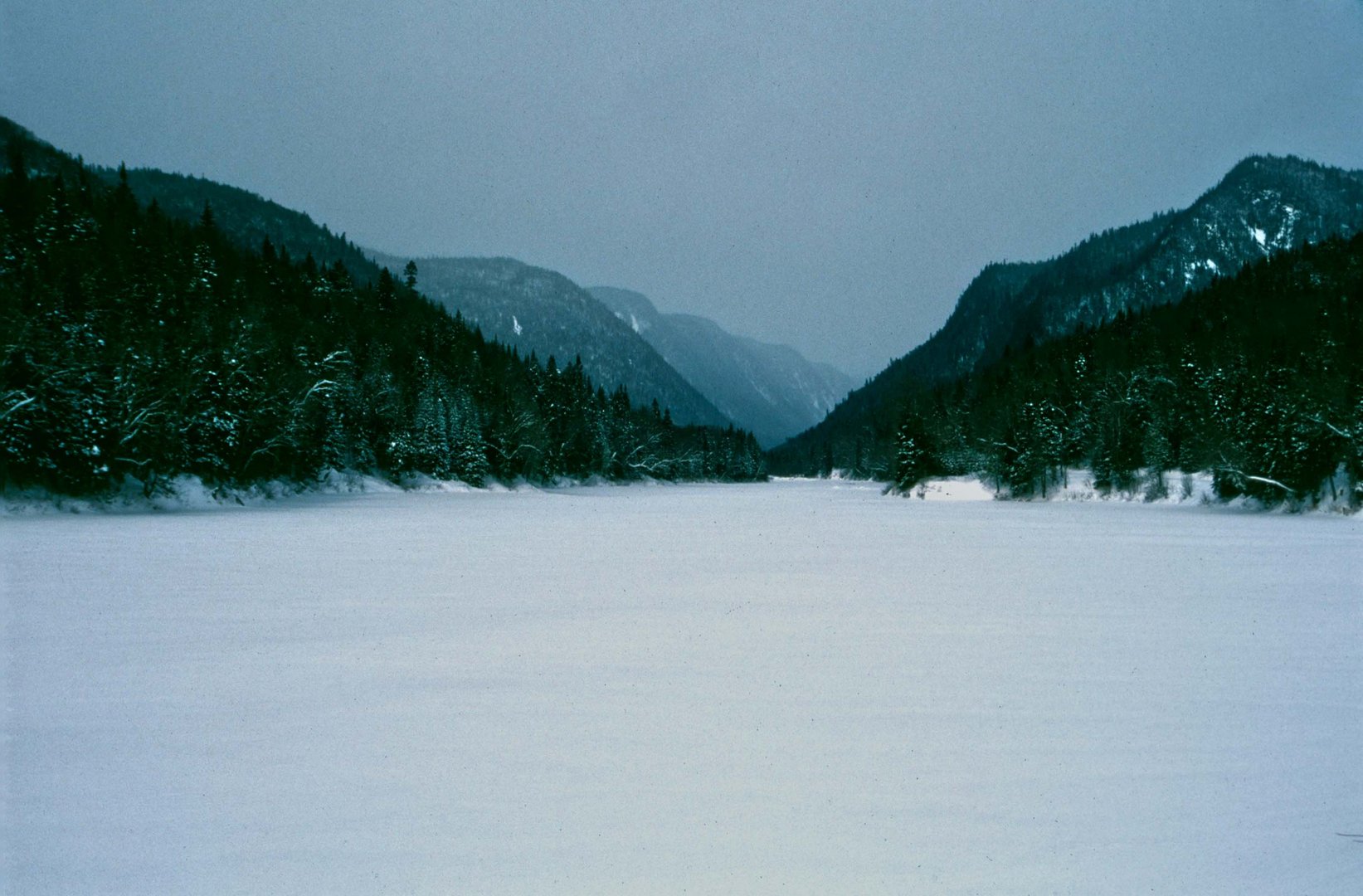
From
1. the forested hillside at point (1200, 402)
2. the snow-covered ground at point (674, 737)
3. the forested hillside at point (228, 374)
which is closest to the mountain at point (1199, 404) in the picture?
the forested hillside at point (1200, 402)

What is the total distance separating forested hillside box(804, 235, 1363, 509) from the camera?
46219 mm

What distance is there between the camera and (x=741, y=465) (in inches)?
6531

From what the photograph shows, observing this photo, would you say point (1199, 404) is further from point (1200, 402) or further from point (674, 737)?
point (674, 737)

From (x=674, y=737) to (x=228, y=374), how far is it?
47.0 meters

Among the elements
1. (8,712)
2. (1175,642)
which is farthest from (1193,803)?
(8,712)

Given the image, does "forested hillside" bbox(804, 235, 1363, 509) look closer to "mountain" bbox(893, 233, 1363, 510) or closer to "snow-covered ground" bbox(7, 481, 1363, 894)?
"mountain" bbox(893, 233, 1363, 510)

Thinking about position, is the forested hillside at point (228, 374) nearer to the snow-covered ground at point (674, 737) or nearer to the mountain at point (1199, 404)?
the snow-covered ground at point (674, 737)

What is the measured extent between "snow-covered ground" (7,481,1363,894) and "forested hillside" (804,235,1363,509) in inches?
1534

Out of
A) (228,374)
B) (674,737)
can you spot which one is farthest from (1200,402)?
(674,737)

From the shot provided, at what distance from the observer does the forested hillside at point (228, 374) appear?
117ft

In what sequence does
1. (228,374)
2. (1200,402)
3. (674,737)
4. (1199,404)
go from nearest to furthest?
1. (674,737)
2. (228,374)
3. (1199,404)
4. (1200,402)

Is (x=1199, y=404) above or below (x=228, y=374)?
above

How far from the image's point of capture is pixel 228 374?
44781mm

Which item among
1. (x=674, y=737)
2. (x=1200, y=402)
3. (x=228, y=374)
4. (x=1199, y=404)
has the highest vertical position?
(x=1200, y=402)
